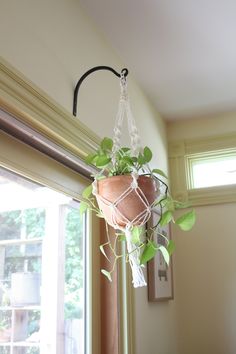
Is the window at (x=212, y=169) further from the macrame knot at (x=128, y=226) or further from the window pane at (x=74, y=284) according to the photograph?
the macrame knot at (x=128, y=226)

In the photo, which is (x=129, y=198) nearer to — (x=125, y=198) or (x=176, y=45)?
(x=125, y=198)

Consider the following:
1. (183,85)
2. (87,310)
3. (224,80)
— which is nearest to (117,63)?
(183,85)

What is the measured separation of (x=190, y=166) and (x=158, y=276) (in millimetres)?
995

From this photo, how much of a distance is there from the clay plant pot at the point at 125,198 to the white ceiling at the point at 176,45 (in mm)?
992

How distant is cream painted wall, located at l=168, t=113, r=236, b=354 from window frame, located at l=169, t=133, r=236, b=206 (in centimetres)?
7

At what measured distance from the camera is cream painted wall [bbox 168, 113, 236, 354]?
259cm

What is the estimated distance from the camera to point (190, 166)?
2.95 metres

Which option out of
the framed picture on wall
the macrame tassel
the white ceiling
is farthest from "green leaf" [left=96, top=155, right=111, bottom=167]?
the framed picture on wall

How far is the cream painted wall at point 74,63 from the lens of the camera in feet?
3.91

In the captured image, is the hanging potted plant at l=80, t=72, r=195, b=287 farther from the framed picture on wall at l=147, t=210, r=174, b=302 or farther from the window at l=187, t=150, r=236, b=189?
the window at l=187, t=150, r=236, b=189

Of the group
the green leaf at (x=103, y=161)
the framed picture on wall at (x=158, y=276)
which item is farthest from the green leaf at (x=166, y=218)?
the framed picture on wall at (x=158, y=276)

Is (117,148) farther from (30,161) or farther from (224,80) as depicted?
(224,80)

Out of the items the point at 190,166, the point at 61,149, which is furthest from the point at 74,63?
the point at 190,166

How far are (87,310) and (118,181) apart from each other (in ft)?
2.73
